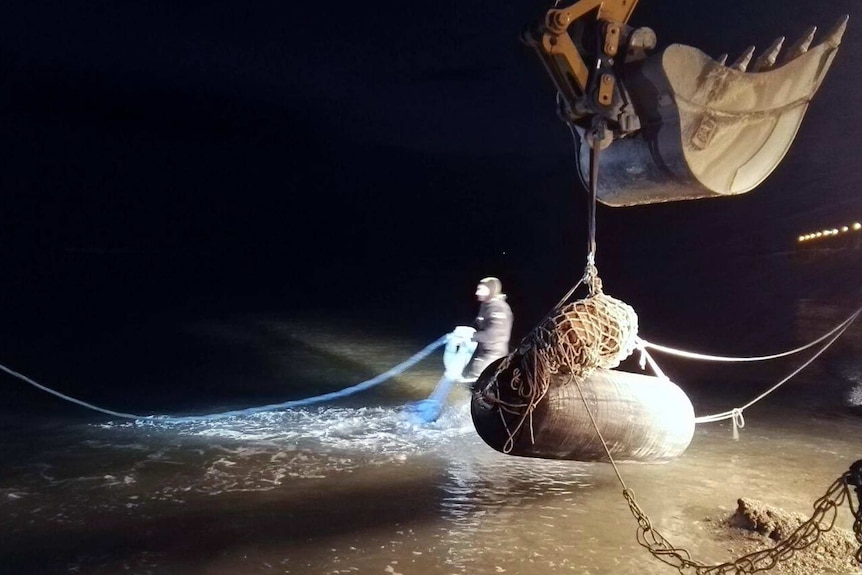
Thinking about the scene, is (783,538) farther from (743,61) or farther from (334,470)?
(334,470)

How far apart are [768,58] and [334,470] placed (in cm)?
553

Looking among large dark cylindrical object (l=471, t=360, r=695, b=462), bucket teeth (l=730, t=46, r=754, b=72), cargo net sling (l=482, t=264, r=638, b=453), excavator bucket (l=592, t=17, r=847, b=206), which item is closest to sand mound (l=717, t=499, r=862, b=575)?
large dark cylindrical object (l=471, t=360, r=695, b=462)

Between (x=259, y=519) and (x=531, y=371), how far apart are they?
10.6 ft

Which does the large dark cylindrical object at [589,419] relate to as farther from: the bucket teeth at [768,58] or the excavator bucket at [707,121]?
the bucket teeth at [768,58]

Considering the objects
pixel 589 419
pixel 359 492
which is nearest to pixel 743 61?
pixel 589 419

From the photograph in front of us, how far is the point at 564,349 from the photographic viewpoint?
4547mm

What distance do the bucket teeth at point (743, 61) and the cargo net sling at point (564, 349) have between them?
58.9 inches

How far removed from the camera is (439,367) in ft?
50.0

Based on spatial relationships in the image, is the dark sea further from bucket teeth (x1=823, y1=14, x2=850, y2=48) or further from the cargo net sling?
bucket teeth (x1=823, y1=14, x2=850, y2=48)

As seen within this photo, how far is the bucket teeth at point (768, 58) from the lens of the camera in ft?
15.5

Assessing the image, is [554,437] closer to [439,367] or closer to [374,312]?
[439,367]

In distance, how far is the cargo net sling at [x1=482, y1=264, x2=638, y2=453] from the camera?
4.56 meters

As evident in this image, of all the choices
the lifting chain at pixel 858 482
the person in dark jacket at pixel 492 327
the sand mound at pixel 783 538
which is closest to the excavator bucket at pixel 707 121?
the lifting chain at pixel 858 482

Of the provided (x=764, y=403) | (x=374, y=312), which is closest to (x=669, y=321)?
(x=374, y=312)
